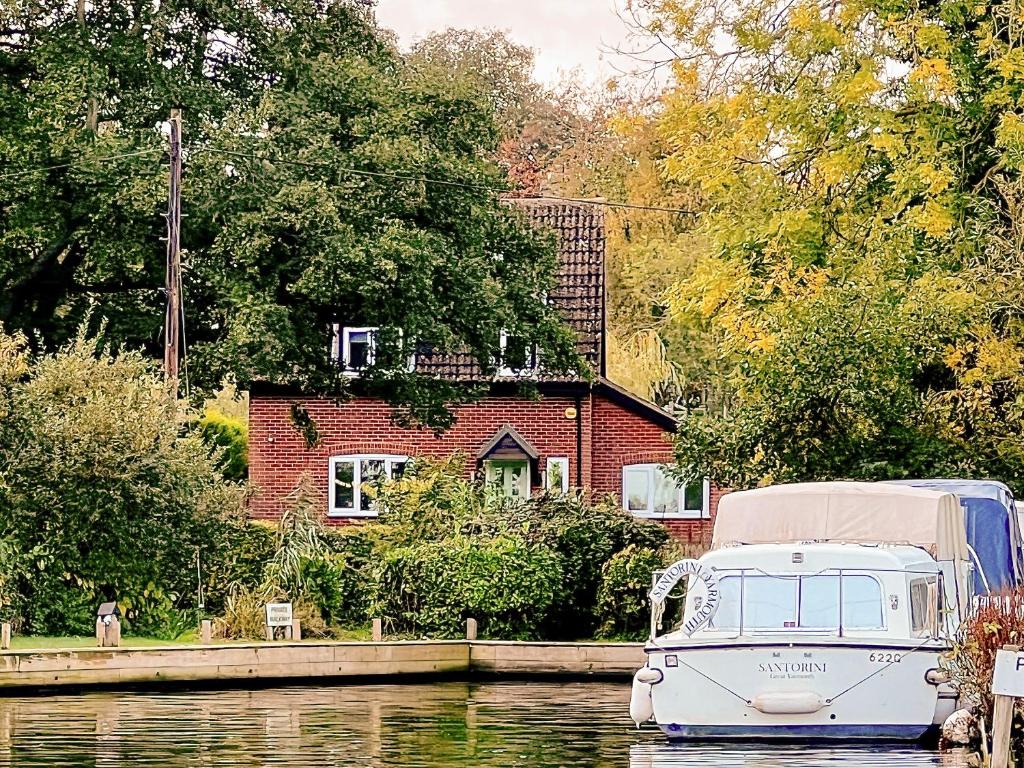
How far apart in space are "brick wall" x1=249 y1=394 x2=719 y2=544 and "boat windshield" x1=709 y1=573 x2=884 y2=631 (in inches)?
1092

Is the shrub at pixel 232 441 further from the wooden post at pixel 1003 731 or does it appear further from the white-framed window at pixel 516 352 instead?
the wooden post at pixel 1003 731

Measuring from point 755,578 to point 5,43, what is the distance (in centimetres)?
2381

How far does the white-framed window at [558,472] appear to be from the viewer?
49.1 metres

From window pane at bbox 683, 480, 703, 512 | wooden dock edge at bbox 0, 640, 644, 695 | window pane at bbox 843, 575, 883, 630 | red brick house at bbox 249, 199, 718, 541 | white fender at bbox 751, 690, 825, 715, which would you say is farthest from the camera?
window pane at bbox 683, 480, 703, 512

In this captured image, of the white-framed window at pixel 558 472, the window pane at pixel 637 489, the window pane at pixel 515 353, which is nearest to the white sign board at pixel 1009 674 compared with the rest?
the window pane at pixel 515 353

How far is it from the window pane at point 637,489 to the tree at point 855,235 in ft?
39.4

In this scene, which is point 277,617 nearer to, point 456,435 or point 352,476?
point 352,476

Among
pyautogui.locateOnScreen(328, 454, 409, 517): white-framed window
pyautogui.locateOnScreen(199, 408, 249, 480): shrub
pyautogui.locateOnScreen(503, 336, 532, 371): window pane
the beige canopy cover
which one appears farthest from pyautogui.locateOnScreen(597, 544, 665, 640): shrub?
pyautogui.locateOnScreen(199, 408, 249, 480): shrub

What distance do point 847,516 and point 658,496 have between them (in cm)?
2651

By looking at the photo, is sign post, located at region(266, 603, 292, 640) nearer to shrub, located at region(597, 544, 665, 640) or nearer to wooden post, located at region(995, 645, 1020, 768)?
shrub, located at region(597, 544, 665, 640)

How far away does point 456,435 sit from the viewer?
50312 millimetres

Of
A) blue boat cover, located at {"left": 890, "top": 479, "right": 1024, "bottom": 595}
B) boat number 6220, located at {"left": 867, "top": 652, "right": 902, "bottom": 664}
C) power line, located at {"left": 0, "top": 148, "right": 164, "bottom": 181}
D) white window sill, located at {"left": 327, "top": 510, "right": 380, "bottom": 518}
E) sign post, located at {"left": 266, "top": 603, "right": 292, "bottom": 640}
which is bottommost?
boat number 6220, located at {"left": 867, "top": 652, "right": 902, "bottom": 664}

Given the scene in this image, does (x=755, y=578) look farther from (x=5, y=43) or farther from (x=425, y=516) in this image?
(x=5, y=43)

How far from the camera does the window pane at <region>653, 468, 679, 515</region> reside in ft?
167
